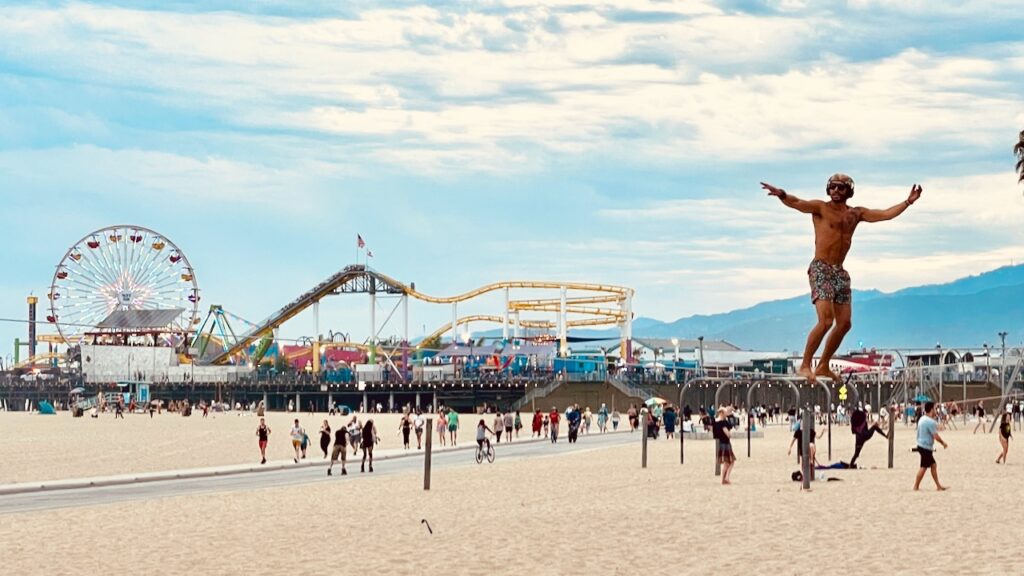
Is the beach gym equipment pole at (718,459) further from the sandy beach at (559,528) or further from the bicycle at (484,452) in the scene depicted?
the bicycle at (484,452)

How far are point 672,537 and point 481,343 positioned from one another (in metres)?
128

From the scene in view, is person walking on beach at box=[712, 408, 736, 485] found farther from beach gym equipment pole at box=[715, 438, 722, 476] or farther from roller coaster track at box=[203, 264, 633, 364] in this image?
roller coaster track at box=[203, 264, 633, 364]

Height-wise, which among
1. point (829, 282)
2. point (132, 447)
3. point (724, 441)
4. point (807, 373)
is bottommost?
point (132, 447)

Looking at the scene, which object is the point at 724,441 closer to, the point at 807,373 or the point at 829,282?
the point at 807,373

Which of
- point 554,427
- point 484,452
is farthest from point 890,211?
point 554,427

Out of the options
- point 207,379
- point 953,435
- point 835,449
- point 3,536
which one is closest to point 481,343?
point 207,379

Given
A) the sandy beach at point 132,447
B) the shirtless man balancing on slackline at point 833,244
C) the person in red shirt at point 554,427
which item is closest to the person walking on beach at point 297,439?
the sandy beach at point 132,447

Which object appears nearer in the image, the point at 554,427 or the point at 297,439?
the point at 297,439

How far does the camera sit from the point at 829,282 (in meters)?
16.2

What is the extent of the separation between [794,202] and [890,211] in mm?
1011

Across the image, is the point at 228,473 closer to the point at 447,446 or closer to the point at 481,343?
the point at 447,446

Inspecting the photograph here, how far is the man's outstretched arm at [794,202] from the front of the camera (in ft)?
53.3

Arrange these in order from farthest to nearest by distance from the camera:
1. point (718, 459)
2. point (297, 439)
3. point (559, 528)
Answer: point (297, 439)
point (718, 459)
point (559, 528)

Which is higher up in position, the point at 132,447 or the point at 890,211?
the point at 890,211
